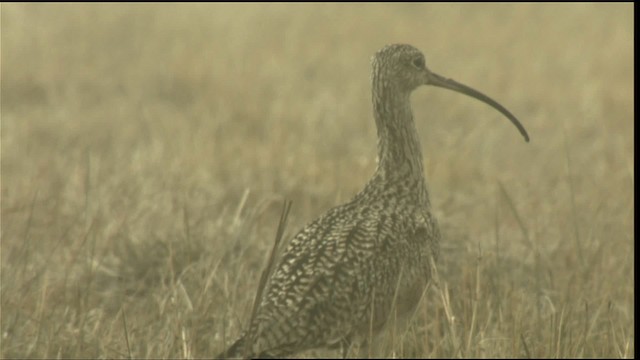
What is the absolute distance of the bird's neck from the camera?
17.5ft

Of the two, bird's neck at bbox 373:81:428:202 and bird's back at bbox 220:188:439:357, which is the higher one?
bird's neck at bbox 373:81:428:202

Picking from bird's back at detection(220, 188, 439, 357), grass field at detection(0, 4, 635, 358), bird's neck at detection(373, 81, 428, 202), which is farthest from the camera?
bird's neck at detection(373, 81, 428, 202)

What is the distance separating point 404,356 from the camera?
5.38 m

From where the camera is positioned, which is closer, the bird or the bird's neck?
the bird

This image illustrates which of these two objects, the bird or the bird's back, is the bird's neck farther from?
the bird's back

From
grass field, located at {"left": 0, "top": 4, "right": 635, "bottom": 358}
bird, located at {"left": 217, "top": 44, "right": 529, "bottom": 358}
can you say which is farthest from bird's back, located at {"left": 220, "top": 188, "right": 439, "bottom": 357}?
grass field, located at {"left": 0, "top": 4, "right": 635, "bottom": 358}

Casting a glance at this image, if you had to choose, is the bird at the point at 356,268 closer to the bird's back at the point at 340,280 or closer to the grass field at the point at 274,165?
the bird's back at the point at 340,280

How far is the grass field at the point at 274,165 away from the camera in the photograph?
5.18m

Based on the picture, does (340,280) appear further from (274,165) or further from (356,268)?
(274,165)

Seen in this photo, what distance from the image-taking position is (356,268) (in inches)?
188

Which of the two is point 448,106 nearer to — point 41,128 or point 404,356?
point 41,128

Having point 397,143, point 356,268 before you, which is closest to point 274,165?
point 397,143

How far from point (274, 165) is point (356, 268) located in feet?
11.4

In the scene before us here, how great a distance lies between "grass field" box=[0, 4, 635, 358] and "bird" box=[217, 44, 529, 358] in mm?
210
